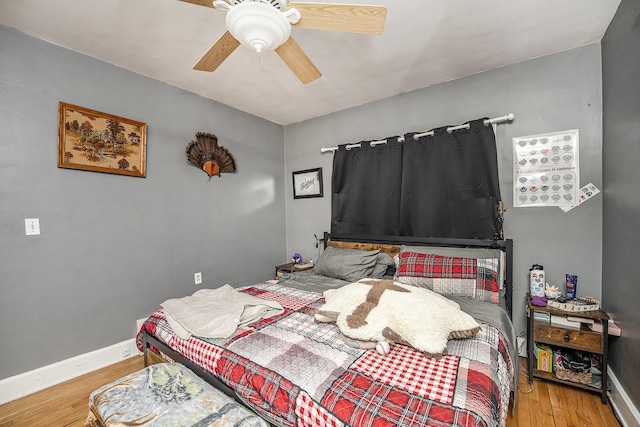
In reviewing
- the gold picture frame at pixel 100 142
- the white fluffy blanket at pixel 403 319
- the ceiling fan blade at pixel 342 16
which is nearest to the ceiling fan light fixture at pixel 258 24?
the ceiling fan blade at pixel 342 16

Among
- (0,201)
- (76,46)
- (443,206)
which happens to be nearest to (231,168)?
(76,46)

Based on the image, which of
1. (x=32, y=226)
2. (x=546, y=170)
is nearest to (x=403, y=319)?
(x=546, y=170)

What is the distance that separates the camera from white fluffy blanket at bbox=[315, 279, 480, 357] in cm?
130

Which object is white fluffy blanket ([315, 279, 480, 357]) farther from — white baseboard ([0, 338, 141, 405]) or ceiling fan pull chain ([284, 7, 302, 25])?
white baseboard ([0, 338, 141, 405])

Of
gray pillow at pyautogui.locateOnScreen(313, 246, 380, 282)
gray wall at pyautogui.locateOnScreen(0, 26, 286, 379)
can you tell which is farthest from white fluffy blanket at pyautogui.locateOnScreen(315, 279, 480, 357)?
gray wall at pyautogui.locateOnScreen(0, 26, 286, 379)

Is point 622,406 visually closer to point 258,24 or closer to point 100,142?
point 258,24

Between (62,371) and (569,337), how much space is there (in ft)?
12.4

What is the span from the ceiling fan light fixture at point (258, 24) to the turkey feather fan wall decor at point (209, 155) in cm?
181

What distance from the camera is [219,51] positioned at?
5.33ft

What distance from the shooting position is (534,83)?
2.30 meters

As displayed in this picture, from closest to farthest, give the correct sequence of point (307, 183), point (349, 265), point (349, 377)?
point (349, 377)
point (349, 265)
point (307, 183)

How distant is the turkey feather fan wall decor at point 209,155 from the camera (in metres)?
2.93

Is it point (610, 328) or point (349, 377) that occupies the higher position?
point (349, 377)

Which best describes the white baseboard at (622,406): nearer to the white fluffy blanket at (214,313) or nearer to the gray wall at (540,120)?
the gray wall at (540,120)
